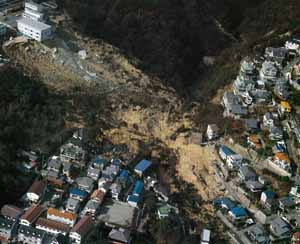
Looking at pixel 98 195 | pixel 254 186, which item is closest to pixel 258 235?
pixel 254 186

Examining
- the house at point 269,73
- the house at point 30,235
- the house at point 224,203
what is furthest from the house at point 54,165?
the house at point 269,73

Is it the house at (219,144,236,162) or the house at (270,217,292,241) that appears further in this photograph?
the house at (219,144,236,162)

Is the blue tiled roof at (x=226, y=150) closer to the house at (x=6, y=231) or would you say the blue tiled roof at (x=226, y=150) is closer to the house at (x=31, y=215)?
the house at (x=31, y=215)

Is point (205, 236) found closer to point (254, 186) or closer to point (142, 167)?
point (254, 186)

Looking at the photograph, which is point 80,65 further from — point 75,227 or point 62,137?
point 75,227

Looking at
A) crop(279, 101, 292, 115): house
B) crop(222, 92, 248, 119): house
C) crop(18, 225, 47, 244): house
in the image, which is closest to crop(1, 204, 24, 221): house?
crop(18, 225, 47, 244): house

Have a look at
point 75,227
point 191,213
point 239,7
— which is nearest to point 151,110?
point 191,213

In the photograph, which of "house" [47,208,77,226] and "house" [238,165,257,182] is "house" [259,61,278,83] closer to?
"house" [238,165,257,182]
